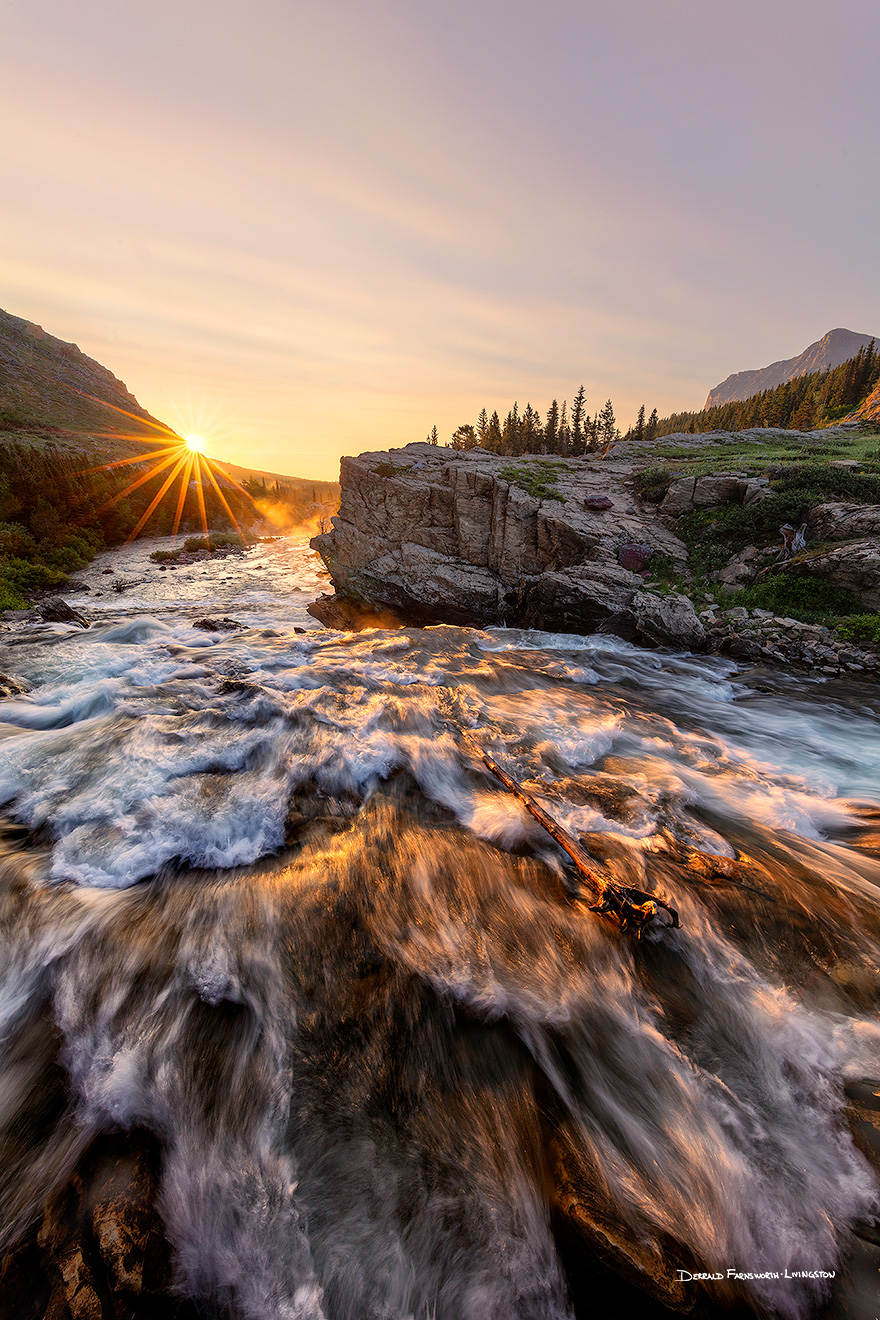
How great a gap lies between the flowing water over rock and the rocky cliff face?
9.53m

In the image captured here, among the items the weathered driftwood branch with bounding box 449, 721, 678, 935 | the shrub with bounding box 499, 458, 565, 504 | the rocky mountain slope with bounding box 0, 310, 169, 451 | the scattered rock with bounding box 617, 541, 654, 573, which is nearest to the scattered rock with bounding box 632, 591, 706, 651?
the scattered rock with bounding box 617, 541, 654, 573

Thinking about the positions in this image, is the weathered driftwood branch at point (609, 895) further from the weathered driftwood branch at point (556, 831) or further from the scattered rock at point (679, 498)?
the scattered rock at point (679, 498)

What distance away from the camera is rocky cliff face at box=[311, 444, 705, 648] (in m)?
15.9

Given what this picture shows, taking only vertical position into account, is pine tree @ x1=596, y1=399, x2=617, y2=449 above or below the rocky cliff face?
above

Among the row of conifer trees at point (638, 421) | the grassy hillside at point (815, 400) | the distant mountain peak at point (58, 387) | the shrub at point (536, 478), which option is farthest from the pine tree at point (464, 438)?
the distant mountain peak at point (58, 387)

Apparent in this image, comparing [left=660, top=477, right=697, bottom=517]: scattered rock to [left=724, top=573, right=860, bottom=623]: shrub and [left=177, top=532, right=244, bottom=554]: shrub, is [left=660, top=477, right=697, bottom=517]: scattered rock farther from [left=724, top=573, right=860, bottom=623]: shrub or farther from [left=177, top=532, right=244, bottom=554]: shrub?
[left=177, top=532, right=244, bottom=554]: shrub

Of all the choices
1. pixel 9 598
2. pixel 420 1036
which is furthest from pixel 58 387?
pixel 420 1036

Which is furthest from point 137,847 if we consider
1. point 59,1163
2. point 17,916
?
point 59,1163

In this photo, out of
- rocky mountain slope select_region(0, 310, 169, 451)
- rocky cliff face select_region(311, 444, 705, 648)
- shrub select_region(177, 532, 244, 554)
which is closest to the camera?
rocky cliff face select_region(311, 444, 705, 648)

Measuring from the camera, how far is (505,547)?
61.7 feet

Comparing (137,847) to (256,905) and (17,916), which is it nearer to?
(17,916)

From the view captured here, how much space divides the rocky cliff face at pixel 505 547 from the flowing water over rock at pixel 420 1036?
953 cm

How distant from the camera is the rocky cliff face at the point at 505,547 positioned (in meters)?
15.9

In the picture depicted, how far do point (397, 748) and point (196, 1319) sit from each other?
5770 millimetres
